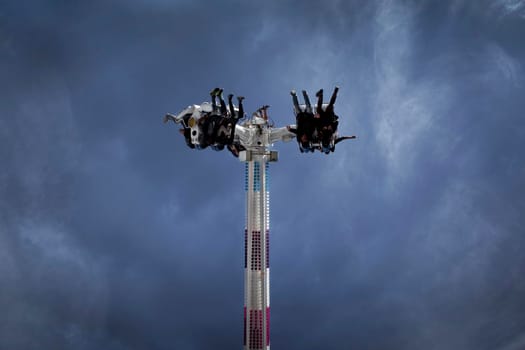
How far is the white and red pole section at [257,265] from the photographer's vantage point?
1373 centimetres

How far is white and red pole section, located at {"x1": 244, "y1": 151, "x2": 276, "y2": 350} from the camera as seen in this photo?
1373cm

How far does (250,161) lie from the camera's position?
1384 cm

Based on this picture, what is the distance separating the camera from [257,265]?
13.7 m

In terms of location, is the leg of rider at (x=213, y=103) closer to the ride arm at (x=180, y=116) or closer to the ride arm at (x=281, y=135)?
the ride arm at (x=180, y=116)

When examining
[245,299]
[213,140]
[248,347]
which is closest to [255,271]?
[245,299]

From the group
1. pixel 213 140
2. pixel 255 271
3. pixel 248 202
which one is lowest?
pixel 255 271

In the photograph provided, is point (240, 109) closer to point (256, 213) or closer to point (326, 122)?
point (326, 122)

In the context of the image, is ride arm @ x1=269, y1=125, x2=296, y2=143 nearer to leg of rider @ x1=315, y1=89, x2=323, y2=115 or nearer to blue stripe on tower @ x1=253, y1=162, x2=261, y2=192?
blue stripe on tower @ x1=253, y1=162, x2=261, y2=192

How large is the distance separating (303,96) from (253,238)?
9.65 ft

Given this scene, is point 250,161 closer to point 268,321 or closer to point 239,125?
point 239,125

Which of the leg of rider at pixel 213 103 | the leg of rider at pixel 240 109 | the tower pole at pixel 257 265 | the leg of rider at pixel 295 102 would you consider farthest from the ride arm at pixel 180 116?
the leg of rider at pixel 295 102

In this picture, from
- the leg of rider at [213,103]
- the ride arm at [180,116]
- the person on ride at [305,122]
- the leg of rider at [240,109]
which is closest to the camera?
the person on ride at [305,122]

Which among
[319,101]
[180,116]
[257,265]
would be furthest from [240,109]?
[257,265]

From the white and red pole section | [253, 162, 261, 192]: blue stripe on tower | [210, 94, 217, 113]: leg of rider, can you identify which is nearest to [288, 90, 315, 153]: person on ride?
the white and red pole section
